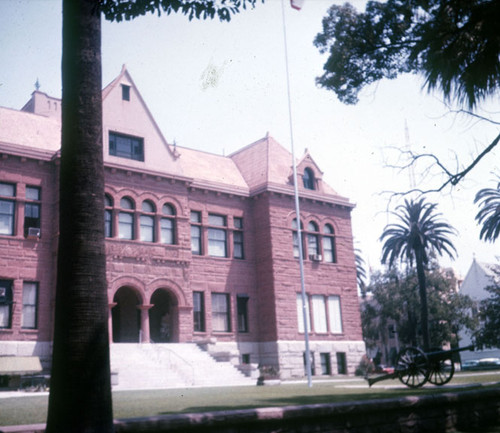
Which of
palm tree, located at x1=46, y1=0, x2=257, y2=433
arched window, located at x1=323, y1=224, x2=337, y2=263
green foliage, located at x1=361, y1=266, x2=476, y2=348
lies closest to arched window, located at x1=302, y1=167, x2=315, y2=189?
arched window, located at x1=323, y1=224, x2=337, y2=263

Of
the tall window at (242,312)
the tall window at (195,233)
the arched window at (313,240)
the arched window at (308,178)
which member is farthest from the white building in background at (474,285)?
the tall window at (195,233)

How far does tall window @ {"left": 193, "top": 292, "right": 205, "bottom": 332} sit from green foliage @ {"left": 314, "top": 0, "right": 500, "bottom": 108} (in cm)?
2108

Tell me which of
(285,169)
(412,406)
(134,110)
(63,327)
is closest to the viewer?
(63,327)

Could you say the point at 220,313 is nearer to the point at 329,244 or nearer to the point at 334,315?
the point at 334,315

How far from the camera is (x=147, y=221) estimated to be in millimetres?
29719

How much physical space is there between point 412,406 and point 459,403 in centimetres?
134

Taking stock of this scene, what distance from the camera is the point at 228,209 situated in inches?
1323

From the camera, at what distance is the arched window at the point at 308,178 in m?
36.4

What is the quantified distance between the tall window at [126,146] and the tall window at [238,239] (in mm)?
7218

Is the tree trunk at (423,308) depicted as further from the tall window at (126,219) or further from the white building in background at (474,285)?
the white building in background at (474,285)

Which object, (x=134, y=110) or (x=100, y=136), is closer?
(x=100, y=136)

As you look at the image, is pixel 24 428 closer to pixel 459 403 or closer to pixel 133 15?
pixel 133 15

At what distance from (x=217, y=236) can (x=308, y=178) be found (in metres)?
7.65

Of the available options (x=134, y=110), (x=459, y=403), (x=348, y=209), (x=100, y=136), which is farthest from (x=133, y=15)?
(x=348, y=209)
